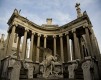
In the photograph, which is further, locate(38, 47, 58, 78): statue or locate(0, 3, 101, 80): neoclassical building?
locate(0, 3, 101, 80): neoclassical building

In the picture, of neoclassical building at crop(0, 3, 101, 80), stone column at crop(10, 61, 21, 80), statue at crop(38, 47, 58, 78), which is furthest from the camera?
neoclassical building at crop(0, 3, 101, 80)

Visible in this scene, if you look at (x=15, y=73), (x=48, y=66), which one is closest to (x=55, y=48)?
(x=48, y=66)

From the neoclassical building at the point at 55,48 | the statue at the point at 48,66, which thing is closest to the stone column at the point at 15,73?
the neoclassical building at the point at 55,48

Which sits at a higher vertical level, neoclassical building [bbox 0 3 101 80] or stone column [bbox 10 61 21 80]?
neoclassical building [bbox 0 3 101 80]

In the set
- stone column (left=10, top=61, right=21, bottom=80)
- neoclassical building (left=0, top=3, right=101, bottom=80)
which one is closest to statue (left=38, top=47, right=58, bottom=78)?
neoclassical building (left=0, top=3, right=101, bottom=80)

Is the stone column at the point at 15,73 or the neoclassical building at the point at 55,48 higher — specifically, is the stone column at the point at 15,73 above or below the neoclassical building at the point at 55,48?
below

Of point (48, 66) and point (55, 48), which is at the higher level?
point (55, 48)

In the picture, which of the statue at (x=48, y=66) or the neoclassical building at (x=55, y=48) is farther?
the neoclassical building at (x=55, y=48)

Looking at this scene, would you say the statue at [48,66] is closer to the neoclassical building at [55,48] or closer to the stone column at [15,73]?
the neoclassical building at [55,48]

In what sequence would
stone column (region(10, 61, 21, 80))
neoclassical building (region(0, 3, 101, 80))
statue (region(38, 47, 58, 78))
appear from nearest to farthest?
stone column (region(10, 61, 21, 80)) → statue (region(38, 47, 58, 78)) → neoclassical building (region(0, 3, 101, 80))

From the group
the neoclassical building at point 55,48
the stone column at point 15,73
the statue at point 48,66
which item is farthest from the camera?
the neoclassical building at point 55,48

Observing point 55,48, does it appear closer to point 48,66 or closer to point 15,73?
point 48,66

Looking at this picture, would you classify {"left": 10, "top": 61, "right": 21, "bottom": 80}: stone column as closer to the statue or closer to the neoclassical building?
the neoclassical building

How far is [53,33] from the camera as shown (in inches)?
1227
